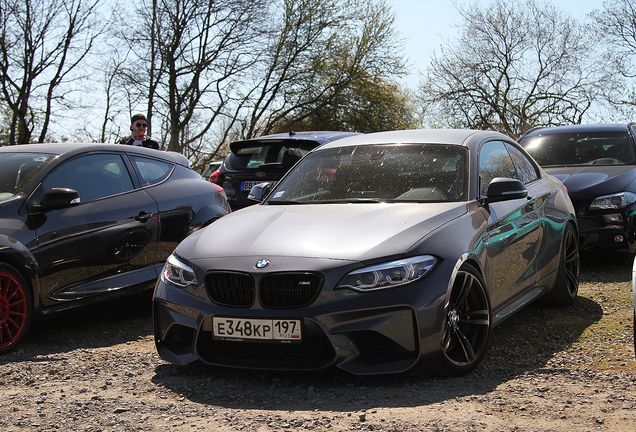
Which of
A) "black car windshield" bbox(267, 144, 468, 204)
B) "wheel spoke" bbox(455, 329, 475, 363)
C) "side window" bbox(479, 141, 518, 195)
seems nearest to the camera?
"wheel spoke" bbox(455, 329, 475, 363)

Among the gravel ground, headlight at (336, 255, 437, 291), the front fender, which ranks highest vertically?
headlight at (336, 255, 437, 291)

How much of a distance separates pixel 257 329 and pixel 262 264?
Answer: 36 centimetres

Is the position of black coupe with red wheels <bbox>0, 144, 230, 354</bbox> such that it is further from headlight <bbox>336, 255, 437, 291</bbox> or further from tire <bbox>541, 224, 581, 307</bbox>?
tire <bbox>541, 224, 581, 307</bbox>

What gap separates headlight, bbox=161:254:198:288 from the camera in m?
4.09

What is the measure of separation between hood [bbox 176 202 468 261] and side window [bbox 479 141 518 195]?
0.59 metres

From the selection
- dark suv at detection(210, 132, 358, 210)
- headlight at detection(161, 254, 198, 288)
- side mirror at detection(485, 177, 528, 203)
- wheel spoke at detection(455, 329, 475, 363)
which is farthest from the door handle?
dark suv at detection(210, 132, 358, 210)

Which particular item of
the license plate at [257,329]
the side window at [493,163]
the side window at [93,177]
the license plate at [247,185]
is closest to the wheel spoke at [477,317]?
the side window at [493,163]

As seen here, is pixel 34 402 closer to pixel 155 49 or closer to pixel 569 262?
pixel 569 262

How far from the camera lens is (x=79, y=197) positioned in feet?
18.2

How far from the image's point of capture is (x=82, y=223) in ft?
17.9

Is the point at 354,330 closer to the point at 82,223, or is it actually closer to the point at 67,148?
the point at 82,223

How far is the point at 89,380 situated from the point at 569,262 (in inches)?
166

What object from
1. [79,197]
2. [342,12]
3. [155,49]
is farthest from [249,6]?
[79,197]

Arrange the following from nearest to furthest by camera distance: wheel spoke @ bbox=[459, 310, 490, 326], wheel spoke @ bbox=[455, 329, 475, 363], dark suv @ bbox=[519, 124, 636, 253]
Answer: wheel spoke @ bbox=[455, 329, 475, 363], wheel spoke @ bbox=[459, 310, 490, 326], dark suv @ bbox=[519, 124, 636, 253]
